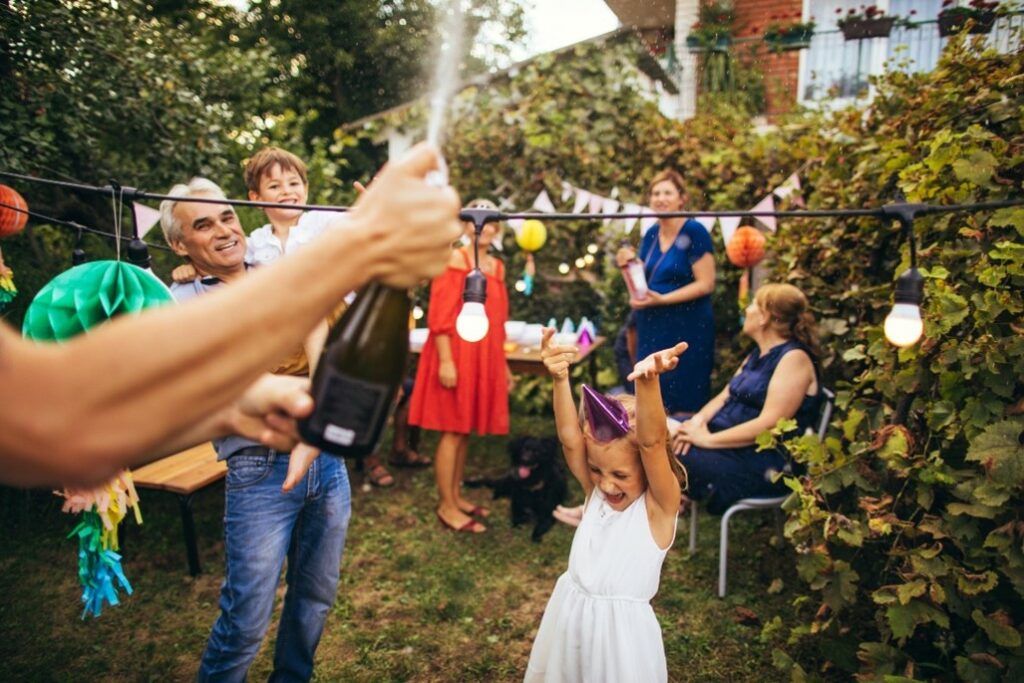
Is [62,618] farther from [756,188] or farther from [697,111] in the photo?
[697,111]

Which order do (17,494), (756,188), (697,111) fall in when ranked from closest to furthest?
(17,494), (756,188), (697,111)

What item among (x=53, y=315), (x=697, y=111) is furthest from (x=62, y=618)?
(x=697, y=111)

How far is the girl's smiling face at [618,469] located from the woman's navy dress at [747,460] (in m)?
1.60

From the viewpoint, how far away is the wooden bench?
3.74m

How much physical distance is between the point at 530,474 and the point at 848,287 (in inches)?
98.8

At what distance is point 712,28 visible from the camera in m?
7.62

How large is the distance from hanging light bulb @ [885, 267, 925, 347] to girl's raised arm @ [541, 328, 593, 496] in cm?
94

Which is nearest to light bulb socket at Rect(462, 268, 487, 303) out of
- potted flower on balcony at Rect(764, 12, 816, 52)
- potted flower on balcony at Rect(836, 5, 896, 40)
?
potted flower on balcony at Rect(764, 12, 816, 52)

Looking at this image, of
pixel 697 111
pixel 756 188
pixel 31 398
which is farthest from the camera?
pixel 697 111

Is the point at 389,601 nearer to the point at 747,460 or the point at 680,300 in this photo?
the point at 747,460

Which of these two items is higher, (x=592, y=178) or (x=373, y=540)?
(x=592, y=178)

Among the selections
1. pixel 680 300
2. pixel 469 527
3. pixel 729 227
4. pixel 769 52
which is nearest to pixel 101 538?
pixel 469 527

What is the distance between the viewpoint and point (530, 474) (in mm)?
4656

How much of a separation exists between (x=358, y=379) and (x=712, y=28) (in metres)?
8.24
